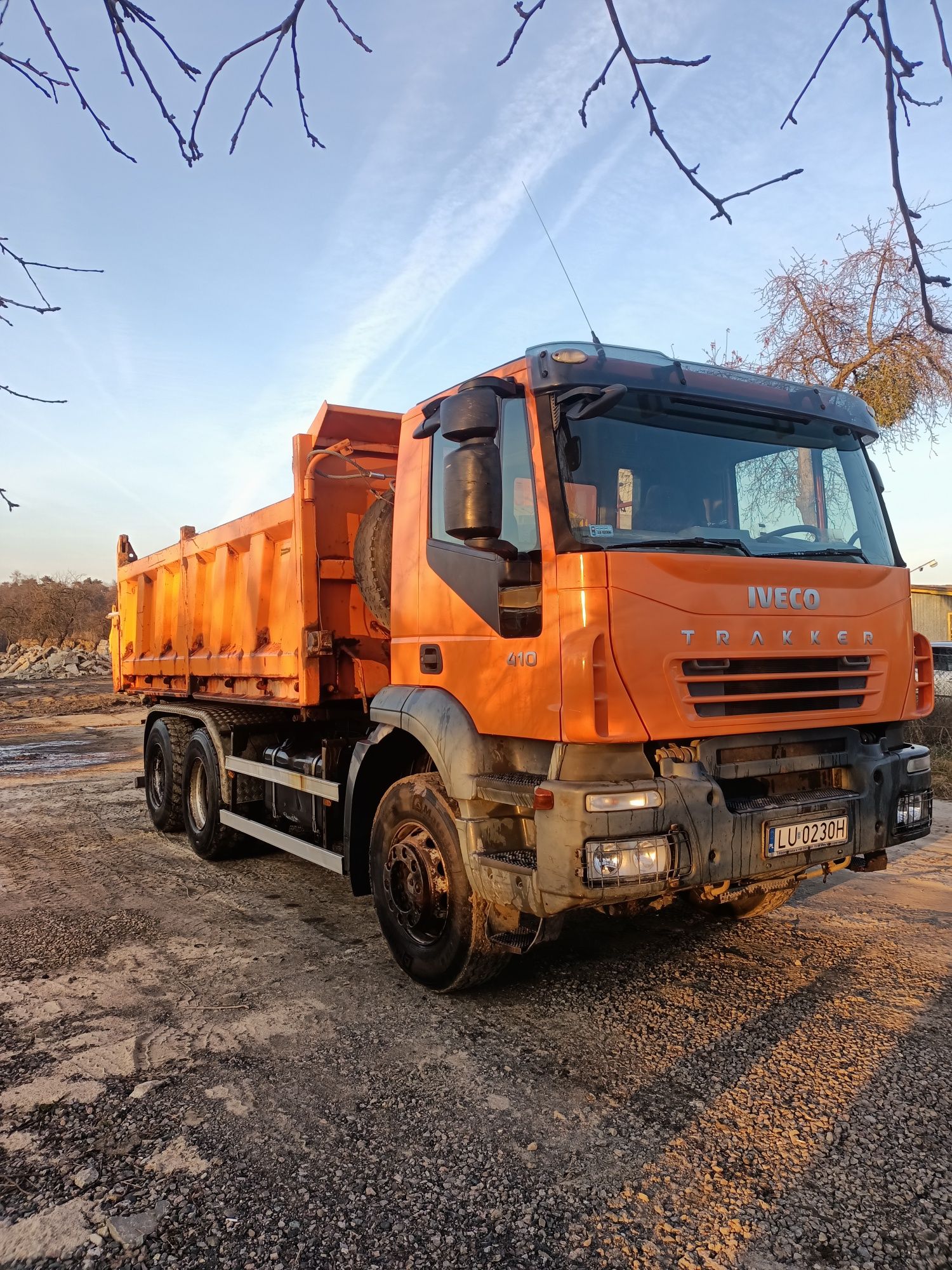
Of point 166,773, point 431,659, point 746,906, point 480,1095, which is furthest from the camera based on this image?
point 166,773

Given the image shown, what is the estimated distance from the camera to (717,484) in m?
4.01

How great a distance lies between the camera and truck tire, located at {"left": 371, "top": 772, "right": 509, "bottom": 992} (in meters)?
3.87

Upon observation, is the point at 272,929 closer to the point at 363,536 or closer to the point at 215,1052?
the point at 215,1052

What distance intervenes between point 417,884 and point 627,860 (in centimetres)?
126

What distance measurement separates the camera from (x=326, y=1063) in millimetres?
3420

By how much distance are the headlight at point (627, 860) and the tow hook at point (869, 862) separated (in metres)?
1.35

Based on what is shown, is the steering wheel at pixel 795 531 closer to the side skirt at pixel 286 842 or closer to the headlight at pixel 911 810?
the headlight at pixel 911 810

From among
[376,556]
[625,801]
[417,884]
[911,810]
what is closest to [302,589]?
[376,556]

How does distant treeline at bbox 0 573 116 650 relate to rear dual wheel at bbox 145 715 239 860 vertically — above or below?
above

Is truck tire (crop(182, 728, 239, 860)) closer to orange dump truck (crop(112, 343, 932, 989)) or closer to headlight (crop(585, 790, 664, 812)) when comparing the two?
orange dump truck (crop(112, 343, 932, 989))

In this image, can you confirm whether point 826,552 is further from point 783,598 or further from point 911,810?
point 911,810

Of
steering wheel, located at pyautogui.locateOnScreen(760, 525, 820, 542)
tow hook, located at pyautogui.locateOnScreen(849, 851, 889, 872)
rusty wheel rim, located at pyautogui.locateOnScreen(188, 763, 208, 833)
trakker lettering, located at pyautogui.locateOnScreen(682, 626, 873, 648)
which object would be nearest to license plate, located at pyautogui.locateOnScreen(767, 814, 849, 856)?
tow hook, located at pyautogui.locateOnScreen(849, 851, 889, 872)

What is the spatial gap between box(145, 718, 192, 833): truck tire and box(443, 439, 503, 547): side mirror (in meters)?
5.16

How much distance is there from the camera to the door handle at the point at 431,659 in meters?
4.23
